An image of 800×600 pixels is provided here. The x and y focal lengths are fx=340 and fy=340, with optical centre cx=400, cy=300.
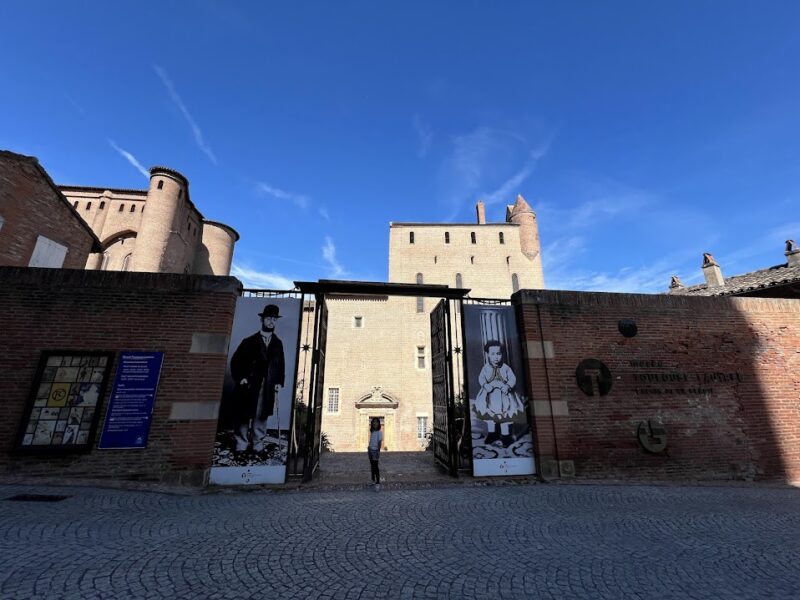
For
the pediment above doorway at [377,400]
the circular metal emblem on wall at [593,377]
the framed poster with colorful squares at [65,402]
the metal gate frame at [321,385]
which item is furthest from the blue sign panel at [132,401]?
the pediment above doorway at [377,400]

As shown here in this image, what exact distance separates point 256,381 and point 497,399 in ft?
17.9

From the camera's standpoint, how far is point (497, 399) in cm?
801

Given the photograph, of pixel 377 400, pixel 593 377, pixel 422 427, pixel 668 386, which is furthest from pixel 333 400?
pixel 668 386

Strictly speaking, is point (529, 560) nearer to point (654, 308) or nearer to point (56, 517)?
point (56, 517)

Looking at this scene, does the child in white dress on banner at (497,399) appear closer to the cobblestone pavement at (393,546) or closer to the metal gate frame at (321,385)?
the metal gate frame at (321,385)

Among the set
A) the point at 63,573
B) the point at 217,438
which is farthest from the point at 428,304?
the point at 63,573

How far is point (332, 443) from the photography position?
22.3 m

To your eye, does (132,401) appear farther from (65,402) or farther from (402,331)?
(402,331)

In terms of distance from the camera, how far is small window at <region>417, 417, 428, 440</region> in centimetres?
2350

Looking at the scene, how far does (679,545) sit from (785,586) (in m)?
0.97

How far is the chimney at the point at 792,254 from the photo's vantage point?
1689cm

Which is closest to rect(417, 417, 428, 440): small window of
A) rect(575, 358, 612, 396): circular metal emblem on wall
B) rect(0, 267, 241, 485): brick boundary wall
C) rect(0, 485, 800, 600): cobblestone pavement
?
rect(575, 358, 612, 396): circular metal emblem on wall

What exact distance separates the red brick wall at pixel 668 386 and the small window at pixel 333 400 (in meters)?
17.4

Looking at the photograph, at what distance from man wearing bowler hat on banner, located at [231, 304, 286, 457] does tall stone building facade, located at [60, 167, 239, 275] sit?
23180mm
